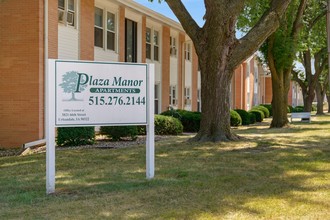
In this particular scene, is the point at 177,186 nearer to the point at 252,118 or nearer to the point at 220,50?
the point at 220,50

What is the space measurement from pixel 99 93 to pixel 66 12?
10403 mm

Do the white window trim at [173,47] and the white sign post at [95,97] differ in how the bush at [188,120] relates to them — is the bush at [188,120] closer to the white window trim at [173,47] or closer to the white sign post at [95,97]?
the white window trim at [173,47]

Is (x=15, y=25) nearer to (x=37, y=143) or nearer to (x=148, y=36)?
(x=37, y=143)

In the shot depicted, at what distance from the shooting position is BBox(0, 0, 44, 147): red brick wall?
15.1 metres

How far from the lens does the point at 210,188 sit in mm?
7184

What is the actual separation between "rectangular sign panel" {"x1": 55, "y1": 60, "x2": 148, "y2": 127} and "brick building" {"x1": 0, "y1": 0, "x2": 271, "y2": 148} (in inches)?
305

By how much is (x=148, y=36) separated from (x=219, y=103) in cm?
1209

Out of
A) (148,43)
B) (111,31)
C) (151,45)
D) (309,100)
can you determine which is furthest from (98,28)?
(309,100)

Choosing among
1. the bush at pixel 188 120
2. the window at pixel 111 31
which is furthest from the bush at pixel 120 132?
the bush at pixel 188 120

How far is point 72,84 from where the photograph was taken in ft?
23.2

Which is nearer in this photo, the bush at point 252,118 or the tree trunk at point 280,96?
the tree trunk at point 280,96

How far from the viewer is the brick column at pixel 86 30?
1777 cm

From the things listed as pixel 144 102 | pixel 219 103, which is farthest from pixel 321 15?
pixel 144 102

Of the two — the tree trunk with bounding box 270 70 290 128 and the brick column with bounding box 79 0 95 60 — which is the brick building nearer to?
the brick column with bounding box 79 0 95 60
